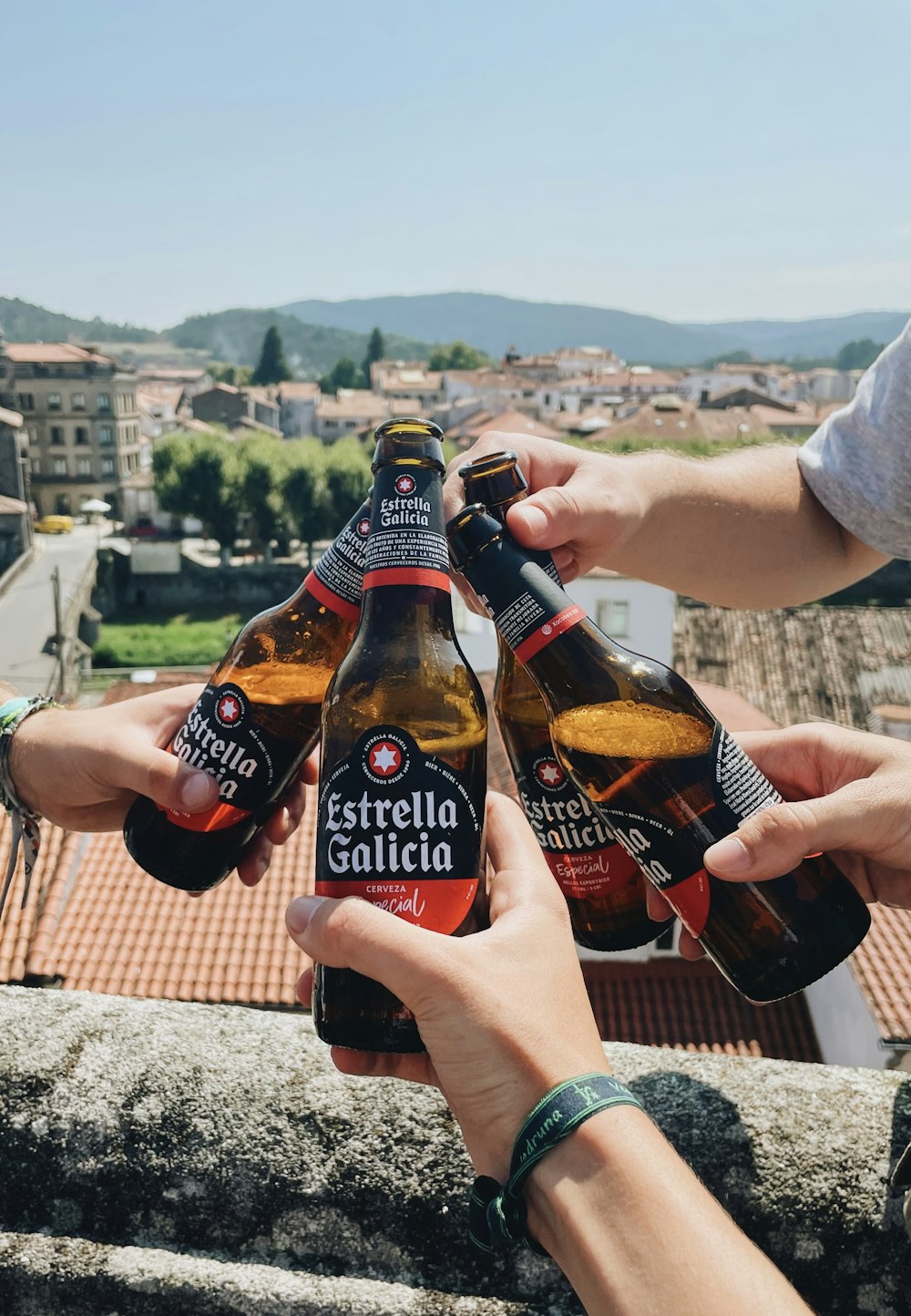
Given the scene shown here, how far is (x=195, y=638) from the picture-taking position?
1534 inches

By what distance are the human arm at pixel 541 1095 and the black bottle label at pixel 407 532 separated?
2.15 ft

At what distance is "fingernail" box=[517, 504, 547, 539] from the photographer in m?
2.14

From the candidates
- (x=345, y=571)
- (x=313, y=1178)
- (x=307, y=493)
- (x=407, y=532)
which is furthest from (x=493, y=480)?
(x=307, y=493)

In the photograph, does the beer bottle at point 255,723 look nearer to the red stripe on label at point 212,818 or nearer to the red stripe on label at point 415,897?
the red stripe on label at point 212,818

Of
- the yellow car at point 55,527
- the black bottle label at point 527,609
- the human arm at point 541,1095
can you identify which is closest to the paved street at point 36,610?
the yellow car at point 55,527

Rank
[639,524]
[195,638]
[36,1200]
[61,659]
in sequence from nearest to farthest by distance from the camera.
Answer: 1. [36,1200]
2. [639,524]
3. [61,659]
4. [195,638]

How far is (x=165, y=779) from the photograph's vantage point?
226cm

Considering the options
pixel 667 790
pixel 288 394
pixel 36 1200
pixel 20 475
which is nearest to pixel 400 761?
pixel 667 790

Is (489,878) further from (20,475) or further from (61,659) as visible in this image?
(20,475)

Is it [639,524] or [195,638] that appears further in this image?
[195,638]

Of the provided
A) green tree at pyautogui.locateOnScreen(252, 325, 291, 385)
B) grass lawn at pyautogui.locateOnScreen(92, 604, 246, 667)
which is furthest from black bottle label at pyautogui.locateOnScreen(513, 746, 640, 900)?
green tree at pyautogui.locateOnScreen(252, 325, 291, 385)

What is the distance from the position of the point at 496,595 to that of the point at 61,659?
100 feet

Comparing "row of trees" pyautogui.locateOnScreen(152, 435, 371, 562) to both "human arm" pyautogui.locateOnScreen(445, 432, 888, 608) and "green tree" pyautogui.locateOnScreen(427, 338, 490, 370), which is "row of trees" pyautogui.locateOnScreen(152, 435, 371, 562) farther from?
"green tree" pyautogui.locateOnScreen(427, 338, 490, 370)

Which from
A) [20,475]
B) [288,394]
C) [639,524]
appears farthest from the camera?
[288,394]
